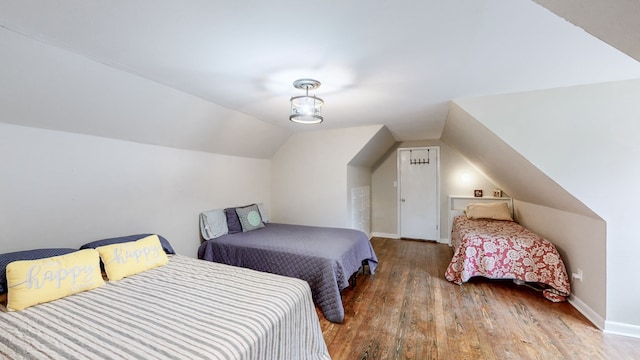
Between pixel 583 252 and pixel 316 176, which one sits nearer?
pixel 583 252

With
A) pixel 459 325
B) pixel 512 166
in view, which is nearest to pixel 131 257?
pixel 459 325

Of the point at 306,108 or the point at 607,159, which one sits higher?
the point at 306,108

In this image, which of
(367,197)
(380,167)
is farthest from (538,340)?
(380,167)

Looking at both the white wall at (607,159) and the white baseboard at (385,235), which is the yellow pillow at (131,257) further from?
the white baseboard at (385,235)

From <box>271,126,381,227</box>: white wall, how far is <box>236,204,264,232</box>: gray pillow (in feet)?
2.50

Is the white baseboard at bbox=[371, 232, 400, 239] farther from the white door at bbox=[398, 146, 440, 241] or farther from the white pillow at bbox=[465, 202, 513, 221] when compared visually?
the white pillow at bbox=[465, 202, 513, 221]

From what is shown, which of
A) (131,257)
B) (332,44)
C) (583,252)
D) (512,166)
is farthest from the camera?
(512,166)

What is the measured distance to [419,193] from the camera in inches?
201

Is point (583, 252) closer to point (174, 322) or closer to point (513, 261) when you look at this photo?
point (513, 261)

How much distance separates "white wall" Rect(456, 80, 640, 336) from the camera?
200cm

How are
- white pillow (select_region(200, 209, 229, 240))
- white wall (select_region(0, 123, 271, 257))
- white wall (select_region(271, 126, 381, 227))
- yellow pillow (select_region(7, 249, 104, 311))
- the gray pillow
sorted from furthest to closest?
white wall (select_region(271, 126, 381, 227)), the gray pillow, white pillow (select_region(200, 209, 229, 240)), white wall (select_region(0, 123, 271, 257)), yellow pillow (select_region(7, 249, 104, 311))

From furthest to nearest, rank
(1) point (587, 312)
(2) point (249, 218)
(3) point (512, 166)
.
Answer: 1. (2) point (249, 218)
2. (3) point (512, 166)
3. (1) point (587, 312)

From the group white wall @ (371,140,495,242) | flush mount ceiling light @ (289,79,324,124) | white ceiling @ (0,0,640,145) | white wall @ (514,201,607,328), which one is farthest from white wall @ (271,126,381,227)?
white wall @ (514,201,607,328)

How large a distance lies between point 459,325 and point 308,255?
1525mm
